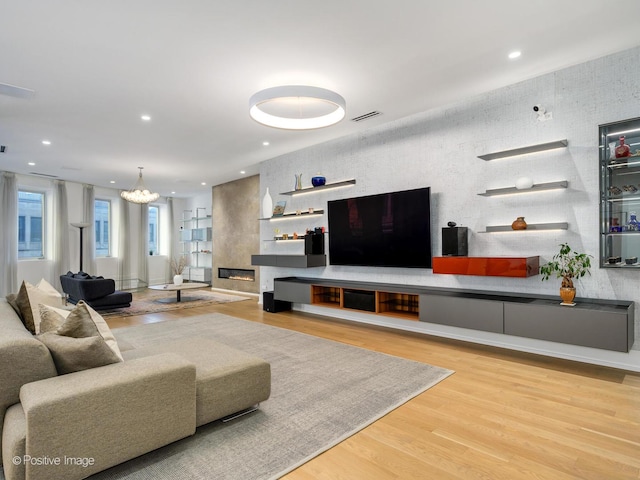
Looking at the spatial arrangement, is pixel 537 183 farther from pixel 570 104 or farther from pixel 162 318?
pixel 162 318

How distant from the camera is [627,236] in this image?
312 centimetres

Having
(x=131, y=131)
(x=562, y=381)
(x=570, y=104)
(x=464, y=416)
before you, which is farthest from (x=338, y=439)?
(x=131, y=131)

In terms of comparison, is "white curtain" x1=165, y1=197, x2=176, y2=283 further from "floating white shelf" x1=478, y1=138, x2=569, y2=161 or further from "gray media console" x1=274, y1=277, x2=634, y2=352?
"floating white shelf" x1=478, y1=138, x2=569, y2=161

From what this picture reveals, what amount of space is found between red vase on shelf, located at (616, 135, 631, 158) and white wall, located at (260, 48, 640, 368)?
173 mm

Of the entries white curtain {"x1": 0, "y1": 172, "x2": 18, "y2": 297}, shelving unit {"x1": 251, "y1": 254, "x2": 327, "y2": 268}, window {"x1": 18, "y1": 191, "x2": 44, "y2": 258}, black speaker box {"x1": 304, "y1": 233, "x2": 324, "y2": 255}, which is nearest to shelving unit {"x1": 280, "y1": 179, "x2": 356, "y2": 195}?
black speaker box {"x1": 304, "y1": 233, "x2": 324, "y2": 255}

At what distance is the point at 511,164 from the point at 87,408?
4.20m

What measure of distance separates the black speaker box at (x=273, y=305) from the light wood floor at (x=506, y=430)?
3.28 metres

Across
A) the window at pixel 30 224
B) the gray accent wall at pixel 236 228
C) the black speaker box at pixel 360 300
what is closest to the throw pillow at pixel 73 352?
the black speaker box at pixel 360 300

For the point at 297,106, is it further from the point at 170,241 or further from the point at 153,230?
the point at 153,230

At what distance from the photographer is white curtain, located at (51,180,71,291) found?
8.34m

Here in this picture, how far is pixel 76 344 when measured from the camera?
1794mm

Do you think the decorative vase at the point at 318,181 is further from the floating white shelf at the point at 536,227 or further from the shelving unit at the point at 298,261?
the floating white shelf at the point at 536,227

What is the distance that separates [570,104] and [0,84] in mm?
5689

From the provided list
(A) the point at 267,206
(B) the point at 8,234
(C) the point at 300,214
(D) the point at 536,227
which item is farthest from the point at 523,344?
(B) the point at 8,234
